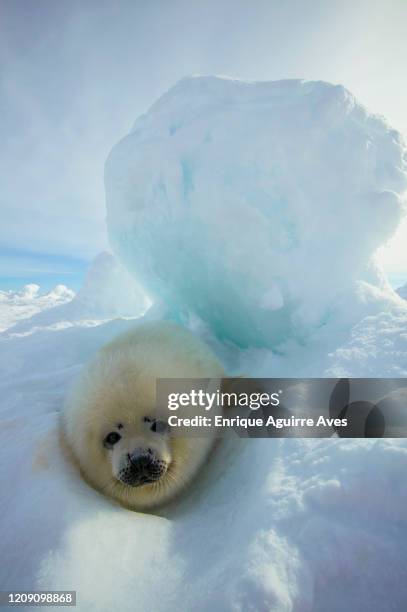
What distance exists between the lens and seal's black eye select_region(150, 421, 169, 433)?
214cm

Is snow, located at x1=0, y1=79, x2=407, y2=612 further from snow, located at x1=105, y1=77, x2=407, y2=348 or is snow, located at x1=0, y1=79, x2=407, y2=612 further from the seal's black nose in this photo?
the seal's black nose

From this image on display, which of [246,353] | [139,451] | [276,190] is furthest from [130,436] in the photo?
[276,190]

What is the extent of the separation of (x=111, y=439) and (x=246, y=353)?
2239mm

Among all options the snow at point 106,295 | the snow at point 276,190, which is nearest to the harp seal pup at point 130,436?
the snow at point 276,190

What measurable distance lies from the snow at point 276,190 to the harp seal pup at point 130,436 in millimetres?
1487

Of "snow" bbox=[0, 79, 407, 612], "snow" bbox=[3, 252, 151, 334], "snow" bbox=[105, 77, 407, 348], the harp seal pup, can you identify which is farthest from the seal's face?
"snow" bbox=[3, 252, 151, 334]

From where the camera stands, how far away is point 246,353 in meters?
4.06

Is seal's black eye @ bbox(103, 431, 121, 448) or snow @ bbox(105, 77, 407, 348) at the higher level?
snow @ bbox(105, 77, 407, 348)

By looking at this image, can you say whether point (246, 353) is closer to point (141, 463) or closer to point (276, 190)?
point (276, 190)

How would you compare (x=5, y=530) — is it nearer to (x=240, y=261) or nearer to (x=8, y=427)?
(x=8, y=427)

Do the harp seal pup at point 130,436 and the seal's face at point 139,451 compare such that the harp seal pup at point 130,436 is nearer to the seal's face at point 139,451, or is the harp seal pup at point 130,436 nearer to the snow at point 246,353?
the seal's face at point 139,451

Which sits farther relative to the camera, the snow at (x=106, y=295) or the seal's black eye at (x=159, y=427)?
the snow at (x=106, y=295)

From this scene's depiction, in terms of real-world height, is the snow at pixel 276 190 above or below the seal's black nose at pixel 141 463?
above

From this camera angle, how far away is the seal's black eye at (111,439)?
6.97 feet
